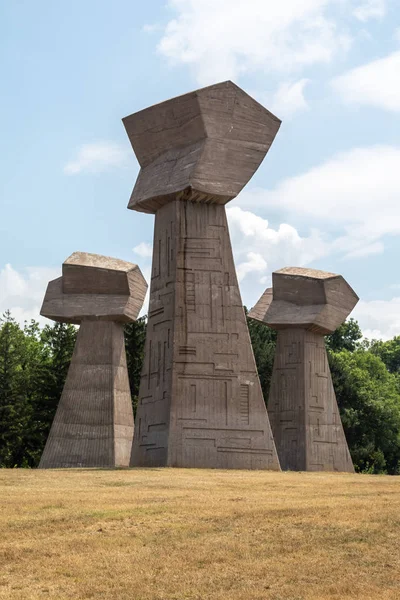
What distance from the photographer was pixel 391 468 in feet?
144

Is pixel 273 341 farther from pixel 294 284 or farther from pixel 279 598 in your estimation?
pixel 279 598

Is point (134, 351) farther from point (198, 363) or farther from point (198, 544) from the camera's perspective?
point (198, 544)

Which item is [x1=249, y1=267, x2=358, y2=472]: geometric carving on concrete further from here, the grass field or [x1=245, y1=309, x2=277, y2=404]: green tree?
the grass field

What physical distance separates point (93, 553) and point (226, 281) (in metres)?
14.2

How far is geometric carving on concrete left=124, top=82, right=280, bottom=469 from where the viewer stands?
23.1 m

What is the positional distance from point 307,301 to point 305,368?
7.03ft

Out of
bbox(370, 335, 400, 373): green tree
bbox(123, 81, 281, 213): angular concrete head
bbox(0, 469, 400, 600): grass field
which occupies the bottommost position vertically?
bbox(0, 469, 400, 600): grass field

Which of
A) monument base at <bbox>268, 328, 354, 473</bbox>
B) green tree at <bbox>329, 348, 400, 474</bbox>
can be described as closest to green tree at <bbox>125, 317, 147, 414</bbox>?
green tree at <bbox>329, 348, 400, 474</bbox>

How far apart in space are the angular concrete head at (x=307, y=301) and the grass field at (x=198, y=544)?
45.4 feet

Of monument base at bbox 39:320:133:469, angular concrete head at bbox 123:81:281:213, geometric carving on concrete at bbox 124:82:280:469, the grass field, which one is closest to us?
the grass field

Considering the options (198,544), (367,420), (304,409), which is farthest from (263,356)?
(198,544)

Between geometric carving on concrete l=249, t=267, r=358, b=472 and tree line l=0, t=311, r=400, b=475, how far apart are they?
28.5ft

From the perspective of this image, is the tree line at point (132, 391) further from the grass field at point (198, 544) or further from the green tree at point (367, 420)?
the grass field at point (198, 544)

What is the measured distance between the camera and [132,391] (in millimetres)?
38812
